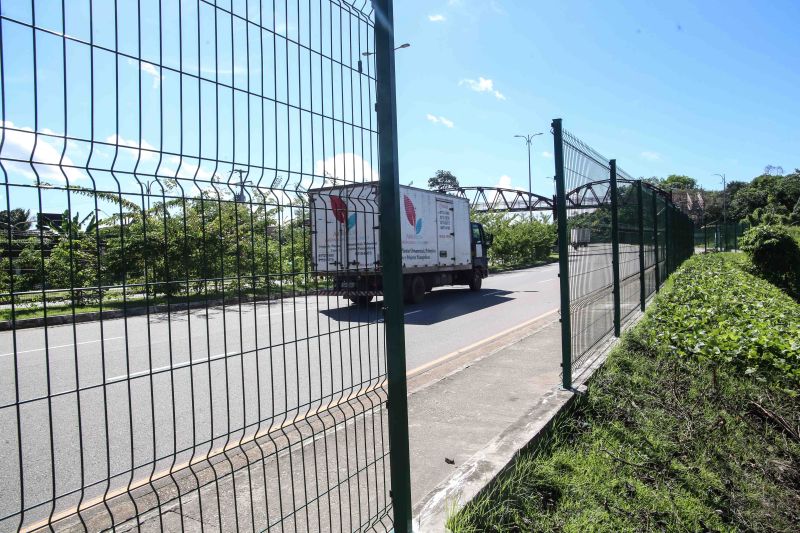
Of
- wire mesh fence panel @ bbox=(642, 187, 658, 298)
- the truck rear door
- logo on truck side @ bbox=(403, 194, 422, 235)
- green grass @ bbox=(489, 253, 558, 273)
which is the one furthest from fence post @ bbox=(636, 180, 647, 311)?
green grass @ bbox=(489, 253, 558, 273)

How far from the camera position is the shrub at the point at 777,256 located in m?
17.9

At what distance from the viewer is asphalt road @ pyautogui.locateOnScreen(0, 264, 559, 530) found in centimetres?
209

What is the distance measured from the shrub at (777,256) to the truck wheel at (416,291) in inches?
454

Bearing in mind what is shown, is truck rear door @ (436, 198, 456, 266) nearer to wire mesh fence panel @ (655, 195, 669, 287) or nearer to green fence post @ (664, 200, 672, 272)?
wire mesh fence panel @ (655, 195, 669, 287)

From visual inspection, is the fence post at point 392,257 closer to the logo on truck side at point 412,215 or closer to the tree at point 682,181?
the logo on truck side at point 412,215

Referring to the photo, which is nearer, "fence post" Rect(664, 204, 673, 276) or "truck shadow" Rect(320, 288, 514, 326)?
"truck shadow" Rect(320, 288, 514, 326)

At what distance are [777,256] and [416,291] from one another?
12284mm

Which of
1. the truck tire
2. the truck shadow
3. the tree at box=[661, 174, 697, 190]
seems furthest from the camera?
the tree at box=[661, 174, 697, 190]

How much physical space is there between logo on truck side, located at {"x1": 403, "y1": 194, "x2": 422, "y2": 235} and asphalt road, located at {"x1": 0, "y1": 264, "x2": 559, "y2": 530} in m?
2.70

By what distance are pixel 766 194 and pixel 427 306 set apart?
246 ft

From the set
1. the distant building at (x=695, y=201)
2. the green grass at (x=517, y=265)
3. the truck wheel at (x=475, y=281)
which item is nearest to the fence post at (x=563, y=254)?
the truck wheel at (x=475, y=281)

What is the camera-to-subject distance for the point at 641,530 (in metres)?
3.05

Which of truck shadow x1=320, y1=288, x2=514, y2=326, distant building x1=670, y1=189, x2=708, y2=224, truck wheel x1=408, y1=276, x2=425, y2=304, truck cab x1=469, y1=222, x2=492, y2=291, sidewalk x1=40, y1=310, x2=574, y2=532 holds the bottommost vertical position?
truck shadow x1=320, y1=288, x2=514, y2=326

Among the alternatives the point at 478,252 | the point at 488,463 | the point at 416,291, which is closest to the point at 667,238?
the point at 478,252
